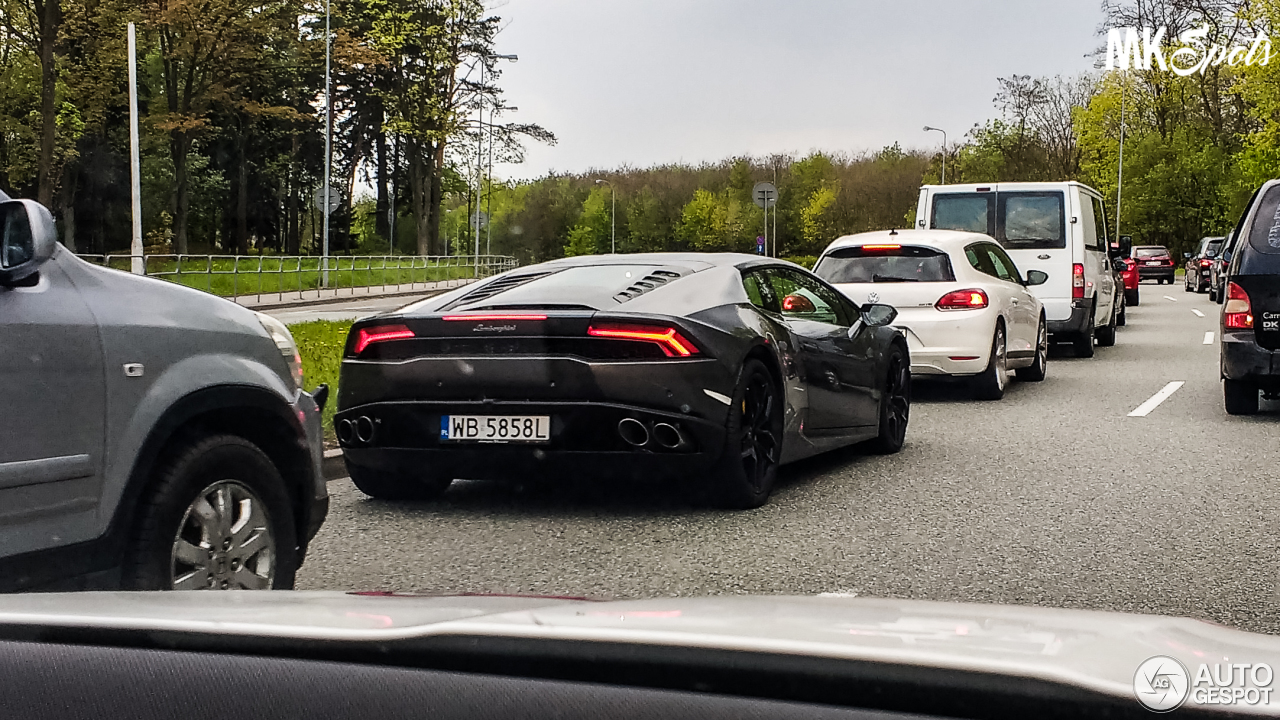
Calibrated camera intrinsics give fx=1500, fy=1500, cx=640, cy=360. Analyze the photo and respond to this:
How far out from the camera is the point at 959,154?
87250mm

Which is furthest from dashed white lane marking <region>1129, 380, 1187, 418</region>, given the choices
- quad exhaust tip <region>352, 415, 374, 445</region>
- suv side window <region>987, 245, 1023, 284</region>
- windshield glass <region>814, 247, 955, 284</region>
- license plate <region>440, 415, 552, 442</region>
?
quad exhaust tip <region>352, 415, 374, 445</region>

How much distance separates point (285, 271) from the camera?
36.3 m

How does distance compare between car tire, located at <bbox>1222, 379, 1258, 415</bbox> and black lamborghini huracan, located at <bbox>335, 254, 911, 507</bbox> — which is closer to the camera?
black lamborghini huracan, located at <bbox>335, 254, 911, 507</bbox>

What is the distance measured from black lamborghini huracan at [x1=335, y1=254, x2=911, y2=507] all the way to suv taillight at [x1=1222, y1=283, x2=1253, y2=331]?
4.74 meters

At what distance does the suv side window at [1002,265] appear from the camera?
14.2 m

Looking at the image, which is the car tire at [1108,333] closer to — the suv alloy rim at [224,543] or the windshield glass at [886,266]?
the windshield glass at [886,266]

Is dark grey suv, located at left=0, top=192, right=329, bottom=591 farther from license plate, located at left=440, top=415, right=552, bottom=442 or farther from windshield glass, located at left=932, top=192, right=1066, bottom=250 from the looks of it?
windshield glass, located at left=932, top=192, right=1066, bottom=250

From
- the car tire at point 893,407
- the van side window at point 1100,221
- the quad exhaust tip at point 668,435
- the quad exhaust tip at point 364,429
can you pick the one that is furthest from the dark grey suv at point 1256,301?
the van side window at point 1100,221

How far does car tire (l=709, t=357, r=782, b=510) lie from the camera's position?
688cm

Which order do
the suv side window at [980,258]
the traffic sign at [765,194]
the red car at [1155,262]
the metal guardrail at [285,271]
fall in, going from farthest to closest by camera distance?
the red car at [1155,262], the traffic sign at [765,194], the metal guardrail at [285,271], the suv side window at [980,258]

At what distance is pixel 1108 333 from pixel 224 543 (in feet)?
59.0

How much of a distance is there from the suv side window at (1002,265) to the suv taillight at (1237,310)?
133 inches

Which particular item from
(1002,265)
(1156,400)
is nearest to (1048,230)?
(1002,265)

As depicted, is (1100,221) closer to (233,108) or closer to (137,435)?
(137,435)
